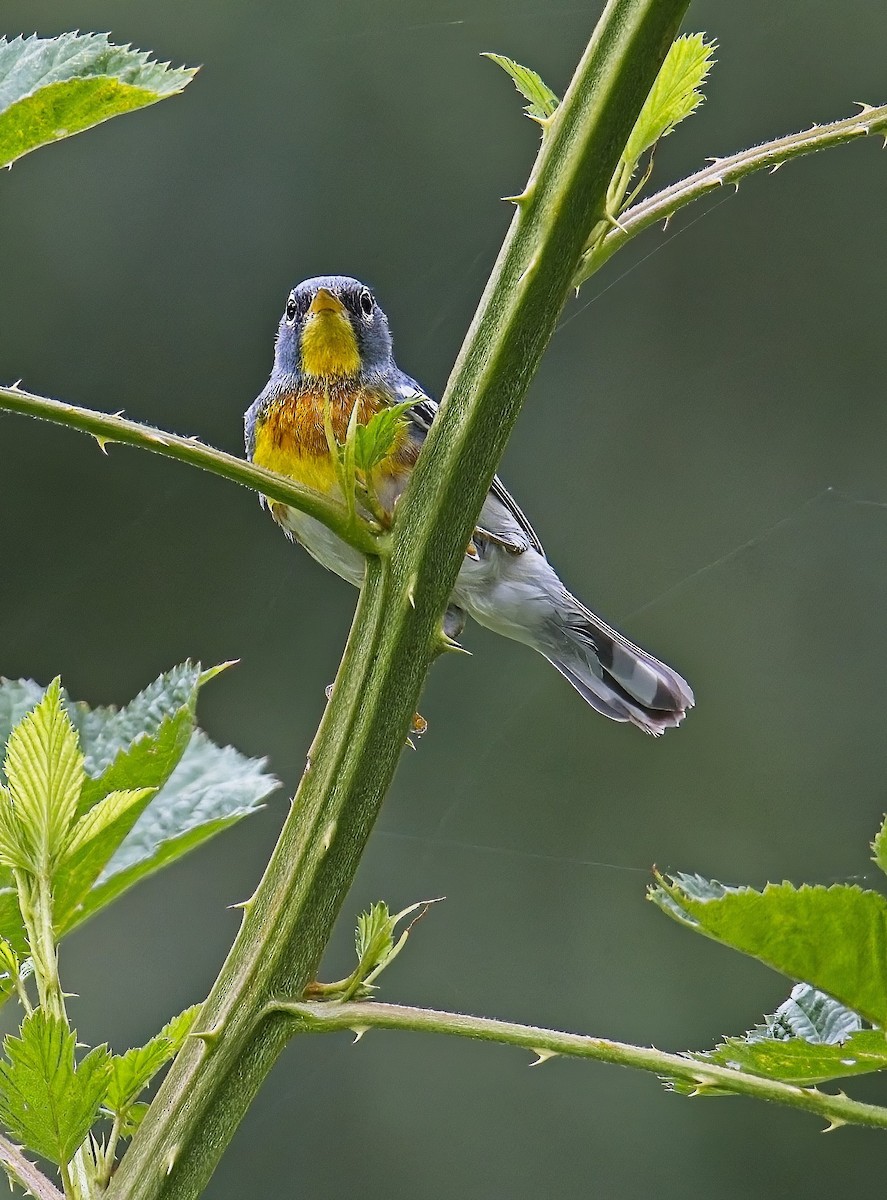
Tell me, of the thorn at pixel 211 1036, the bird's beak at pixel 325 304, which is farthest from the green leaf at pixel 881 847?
the bird's beak at pixel 325 304

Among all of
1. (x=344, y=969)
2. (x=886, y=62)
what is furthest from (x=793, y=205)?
(x=344, y=969)

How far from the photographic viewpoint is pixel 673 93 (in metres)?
0.75

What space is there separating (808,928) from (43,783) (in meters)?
0.40

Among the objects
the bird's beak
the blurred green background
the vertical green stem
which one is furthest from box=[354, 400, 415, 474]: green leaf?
the blurred green background

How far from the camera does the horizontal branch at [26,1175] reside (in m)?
0.67

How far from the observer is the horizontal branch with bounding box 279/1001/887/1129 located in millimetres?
631

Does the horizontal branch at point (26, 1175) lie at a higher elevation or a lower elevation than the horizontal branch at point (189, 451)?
lower

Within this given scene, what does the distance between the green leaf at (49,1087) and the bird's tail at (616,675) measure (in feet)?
4.64

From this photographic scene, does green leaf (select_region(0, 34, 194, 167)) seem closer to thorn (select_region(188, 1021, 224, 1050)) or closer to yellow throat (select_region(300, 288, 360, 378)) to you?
thorn (select_region(188, 1021, 224, 1050))

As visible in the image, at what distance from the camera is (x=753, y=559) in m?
6.13

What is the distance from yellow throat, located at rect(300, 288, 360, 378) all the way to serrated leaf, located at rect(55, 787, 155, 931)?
1426 mm

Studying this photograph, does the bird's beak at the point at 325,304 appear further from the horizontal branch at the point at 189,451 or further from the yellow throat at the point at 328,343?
the horizontal branch at the point at 189,451

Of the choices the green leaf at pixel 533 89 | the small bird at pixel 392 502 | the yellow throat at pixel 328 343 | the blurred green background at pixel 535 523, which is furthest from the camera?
the blurred green background at pixel 535 523

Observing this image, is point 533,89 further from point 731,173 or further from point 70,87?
point 70,87
